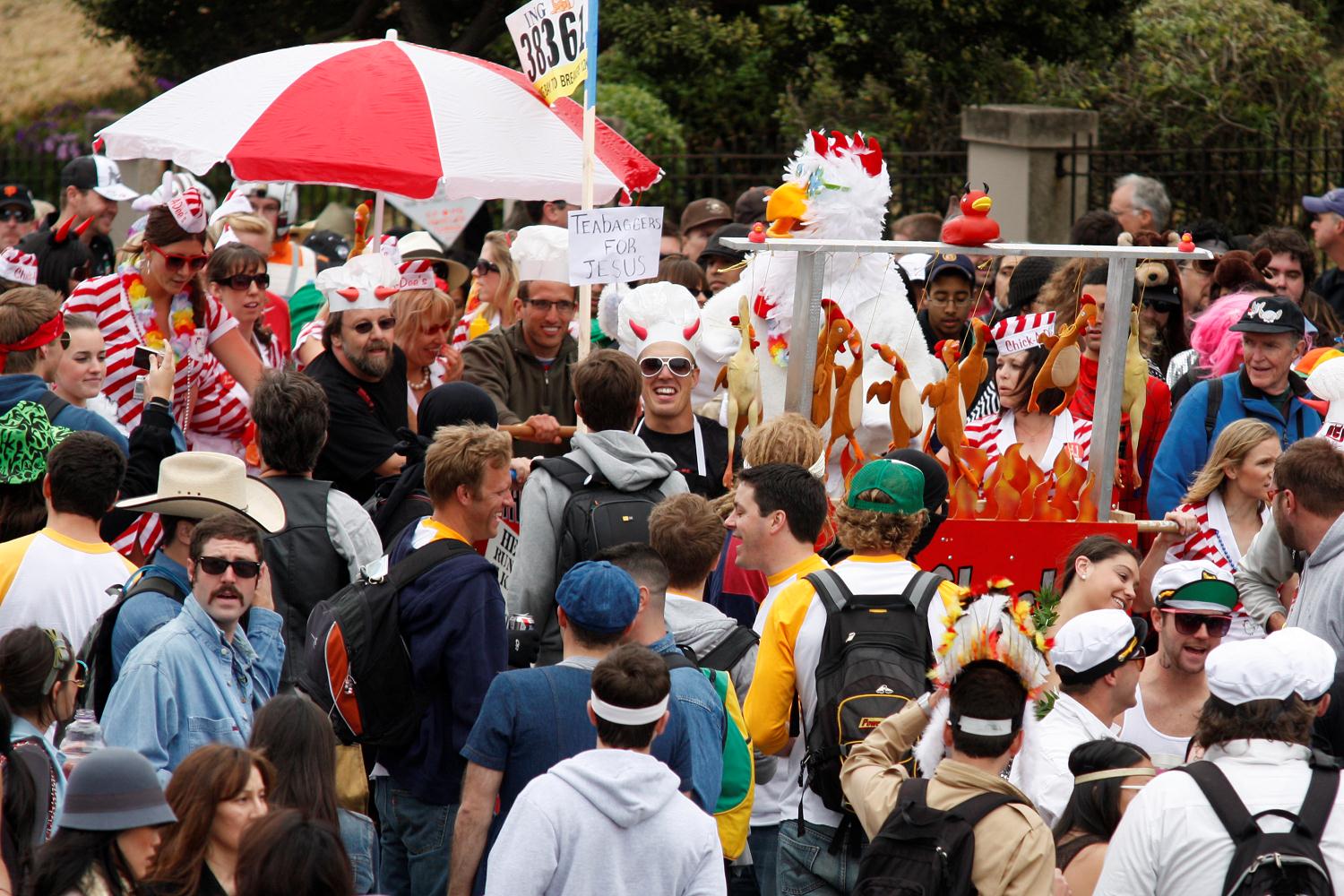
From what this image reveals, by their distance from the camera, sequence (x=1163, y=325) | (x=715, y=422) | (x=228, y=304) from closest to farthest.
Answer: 1. (x=715, y=422)
2. (x=228, y=304)
3. (x=1163, y=325)

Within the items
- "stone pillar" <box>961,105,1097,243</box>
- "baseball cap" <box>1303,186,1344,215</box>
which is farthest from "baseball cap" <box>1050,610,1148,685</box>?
"stone pillar" <box>961,105,1097,243</box>

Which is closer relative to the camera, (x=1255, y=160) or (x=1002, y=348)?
(x=1002, y=348)

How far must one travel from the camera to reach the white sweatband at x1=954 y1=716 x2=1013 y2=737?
334cm

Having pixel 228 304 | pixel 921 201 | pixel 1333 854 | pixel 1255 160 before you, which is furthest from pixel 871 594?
pixel 1255 160

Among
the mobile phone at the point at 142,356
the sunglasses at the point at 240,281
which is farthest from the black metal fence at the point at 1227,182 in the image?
the mobile phone at the point at 142,356

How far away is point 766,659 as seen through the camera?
4.05m

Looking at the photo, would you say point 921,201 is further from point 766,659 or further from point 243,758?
point 243,758

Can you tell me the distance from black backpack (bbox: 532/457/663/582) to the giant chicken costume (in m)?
1.10

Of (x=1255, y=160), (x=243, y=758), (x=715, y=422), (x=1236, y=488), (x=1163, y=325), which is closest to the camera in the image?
(x=243, y=758)

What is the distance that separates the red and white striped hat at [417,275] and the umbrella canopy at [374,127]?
0.33m

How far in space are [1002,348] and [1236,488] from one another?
937 mm

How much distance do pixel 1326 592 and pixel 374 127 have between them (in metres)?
3.91

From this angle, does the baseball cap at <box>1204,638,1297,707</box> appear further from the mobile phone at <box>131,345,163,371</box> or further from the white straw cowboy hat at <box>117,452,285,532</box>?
the mobile phone at <box>131,345,163,371</box>

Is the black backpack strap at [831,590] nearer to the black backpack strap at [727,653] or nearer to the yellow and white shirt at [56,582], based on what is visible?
the black backpack strap at [727,653]
